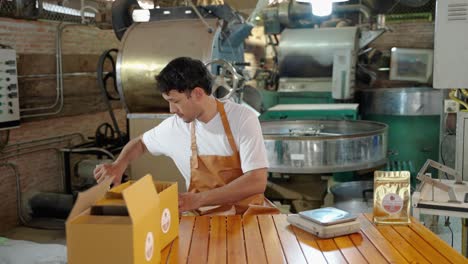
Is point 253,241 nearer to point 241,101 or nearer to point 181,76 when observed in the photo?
point 181,76

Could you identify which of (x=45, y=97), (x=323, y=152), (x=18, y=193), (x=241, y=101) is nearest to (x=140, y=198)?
(x=323, y=152)

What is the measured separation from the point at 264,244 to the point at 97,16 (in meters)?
4.57

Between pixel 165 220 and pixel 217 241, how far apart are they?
222mm

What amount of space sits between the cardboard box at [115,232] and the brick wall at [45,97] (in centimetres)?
433

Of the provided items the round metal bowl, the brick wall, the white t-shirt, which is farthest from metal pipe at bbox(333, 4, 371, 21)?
the white t-shirt

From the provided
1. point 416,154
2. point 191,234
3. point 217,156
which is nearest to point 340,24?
point 416,154

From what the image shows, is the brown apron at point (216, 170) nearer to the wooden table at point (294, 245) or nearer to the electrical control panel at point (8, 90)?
the wooden table at point (294, 245)

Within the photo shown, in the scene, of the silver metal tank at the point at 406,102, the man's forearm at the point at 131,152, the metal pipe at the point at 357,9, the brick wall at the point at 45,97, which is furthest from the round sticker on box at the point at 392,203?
the metal pipe at the point at 357,9

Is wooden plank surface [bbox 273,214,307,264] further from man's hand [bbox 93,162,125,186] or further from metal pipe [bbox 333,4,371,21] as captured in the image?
metal pipe [bbox 333,4,371,21]

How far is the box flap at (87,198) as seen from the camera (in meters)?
1.27

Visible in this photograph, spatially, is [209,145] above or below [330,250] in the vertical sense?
above

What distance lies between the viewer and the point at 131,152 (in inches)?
102

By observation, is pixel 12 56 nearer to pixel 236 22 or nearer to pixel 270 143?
pixel 236 22

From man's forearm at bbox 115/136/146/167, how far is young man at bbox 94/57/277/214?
0.03 ft
